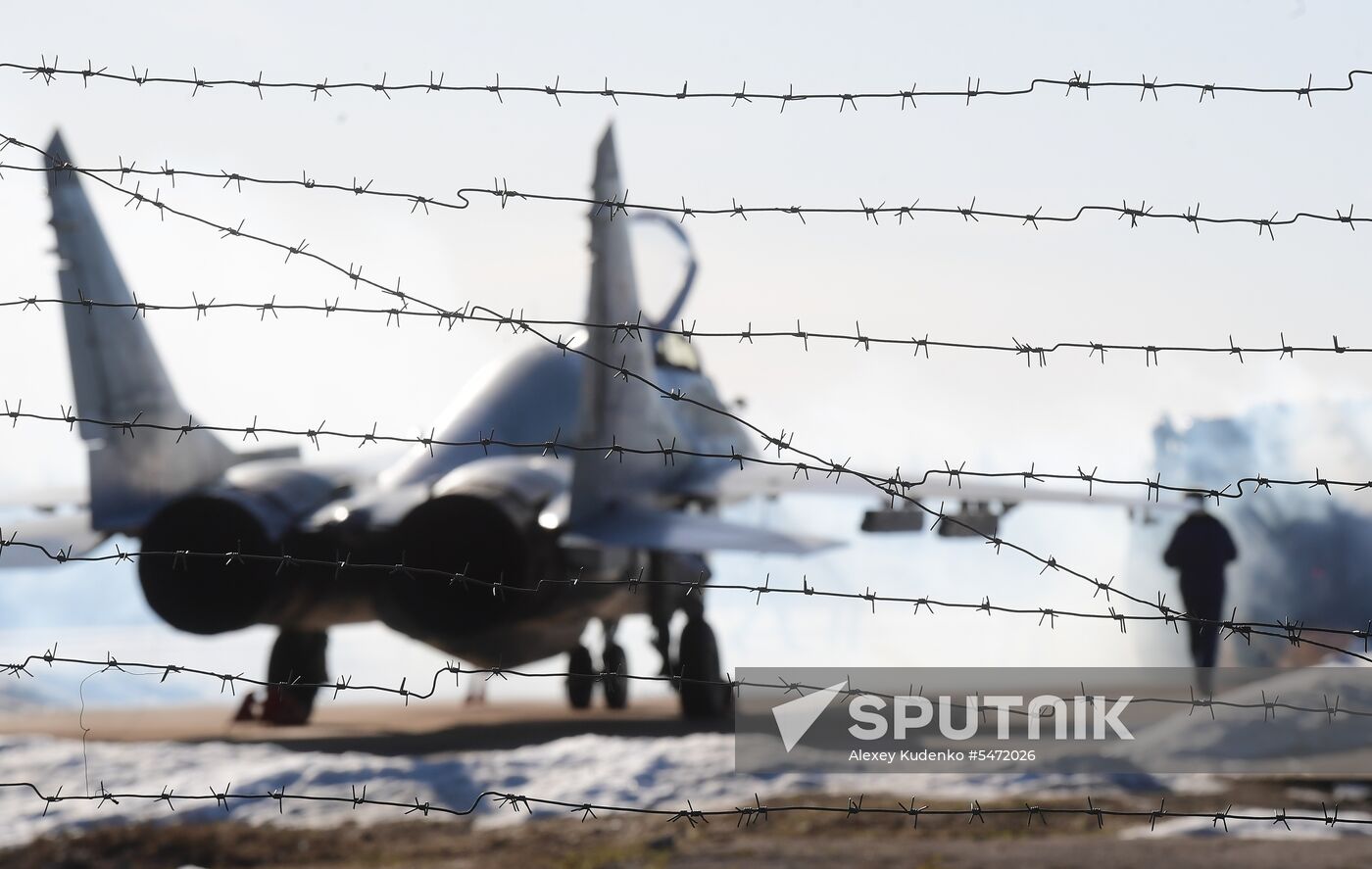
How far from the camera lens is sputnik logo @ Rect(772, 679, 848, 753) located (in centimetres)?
1020

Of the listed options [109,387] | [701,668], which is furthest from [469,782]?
[109,387]

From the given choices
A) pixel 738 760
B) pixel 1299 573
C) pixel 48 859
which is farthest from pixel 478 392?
pixel 1299 573

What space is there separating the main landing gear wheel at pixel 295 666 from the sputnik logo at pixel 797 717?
13.7 feet

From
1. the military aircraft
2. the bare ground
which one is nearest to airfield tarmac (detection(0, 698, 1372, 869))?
the bare ground

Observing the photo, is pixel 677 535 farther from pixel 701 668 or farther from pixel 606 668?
pixel 606 668

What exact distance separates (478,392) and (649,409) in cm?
146

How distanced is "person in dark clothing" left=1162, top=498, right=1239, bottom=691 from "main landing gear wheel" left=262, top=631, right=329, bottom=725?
7.49 meters

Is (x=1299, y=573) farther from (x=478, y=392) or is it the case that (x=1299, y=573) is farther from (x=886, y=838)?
(x=886, y=838)

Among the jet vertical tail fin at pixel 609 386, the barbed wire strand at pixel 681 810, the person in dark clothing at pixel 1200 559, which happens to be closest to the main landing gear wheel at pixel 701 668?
the jet vertical tail fin at pixel 609 386

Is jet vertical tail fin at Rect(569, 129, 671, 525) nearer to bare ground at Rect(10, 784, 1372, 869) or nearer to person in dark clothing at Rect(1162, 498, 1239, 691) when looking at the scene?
bare ground at Rect(10, 784, 1372, 869)

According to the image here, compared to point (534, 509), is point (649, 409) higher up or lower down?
higher up

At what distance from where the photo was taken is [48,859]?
7.43 meters

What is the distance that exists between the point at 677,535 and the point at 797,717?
82.3 inches

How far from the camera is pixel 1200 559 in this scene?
11.6 m
